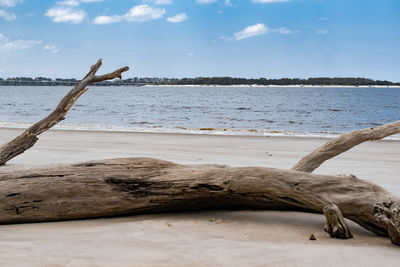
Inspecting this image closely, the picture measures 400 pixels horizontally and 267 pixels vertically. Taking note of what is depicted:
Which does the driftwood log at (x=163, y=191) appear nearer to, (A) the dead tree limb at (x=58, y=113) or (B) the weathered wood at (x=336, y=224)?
(B) the weathered wood at (x=336, y=224)

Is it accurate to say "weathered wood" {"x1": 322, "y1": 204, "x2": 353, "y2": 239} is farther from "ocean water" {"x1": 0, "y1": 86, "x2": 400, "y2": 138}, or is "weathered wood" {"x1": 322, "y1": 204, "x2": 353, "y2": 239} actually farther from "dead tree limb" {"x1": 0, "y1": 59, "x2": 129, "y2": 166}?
"ocean water" {"x1": 0, "y1": 86, "x2": 400, "y2": 138}

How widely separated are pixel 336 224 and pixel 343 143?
5.35 feet

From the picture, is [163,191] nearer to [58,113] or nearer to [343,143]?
[343,143]

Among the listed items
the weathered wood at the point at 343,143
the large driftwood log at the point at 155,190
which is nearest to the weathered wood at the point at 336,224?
the large driftwood log at the point at 155,190

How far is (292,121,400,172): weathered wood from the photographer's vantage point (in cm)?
479

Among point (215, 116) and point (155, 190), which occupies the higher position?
point (155, 190)

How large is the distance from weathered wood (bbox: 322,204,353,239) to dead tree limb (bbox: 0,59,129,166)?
10.4ft

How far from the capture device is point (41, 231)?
354 cm

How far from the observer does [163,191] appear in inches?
154

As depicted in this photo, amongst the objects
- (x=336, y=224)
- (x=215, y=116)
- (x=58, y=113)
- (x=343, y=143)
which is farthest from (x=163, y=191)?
(x=215, y=116)

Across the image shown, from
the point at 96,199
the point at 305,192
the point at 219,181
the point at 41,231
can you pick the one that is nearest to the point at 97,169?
the point at 96,199

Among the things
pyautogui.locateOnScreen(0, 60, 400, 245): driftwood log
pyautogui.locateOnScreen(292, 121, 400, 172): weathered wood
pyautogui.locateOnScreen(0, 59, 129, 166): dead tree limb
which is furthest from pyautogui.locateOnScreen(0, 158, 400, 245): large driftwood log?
pyautogui.locateOnScreen(0, 59, 129, 166): dead tree limb

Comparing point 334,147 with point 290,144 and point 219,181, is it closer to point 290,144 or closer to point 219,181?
point 219,181

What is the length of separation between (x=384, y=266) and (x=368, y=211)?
2.39ft
